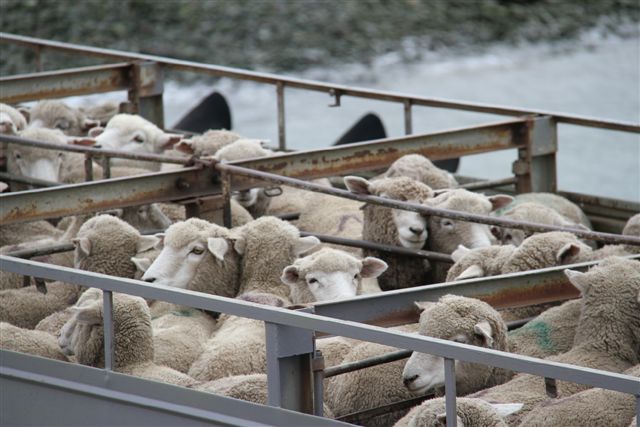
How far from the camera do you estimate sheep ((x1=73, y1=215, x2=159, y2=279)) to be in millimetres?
6715

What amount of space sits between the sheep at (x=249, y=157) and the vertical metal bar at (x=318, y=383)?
3798 millimetres

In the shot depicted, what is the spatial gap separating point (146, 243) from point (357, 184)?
1223 mm

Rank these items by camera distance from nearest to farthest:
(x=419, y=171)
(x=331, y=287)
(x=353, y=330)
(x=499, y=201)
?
(x=353, y=330) < (x=331, y=287) < (x=499, y=201) < (x=419, y=171)

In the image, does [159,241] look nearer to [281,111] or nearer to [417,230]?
[417,230]

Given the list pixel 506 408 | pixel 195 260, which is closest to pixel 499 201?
pixel 195 260

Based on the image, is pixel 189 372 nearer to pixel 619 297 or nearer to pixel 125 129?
pixel 619 297

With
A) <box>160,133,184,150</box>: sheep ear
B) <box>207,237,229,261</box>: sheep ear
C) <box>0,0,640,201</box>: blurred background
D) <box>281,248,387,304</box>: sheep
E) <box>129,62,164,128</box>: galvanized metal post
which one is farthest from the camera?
<box>0,0,640,201</box>: blurred background

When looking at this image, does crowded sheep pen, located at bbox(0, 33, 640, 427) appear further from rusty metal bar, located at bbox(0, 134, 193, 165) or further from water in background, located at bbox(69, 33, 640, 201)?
water in background, located at bbox(69, 33, 640, 201)

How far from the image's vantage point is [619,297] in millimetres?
5355

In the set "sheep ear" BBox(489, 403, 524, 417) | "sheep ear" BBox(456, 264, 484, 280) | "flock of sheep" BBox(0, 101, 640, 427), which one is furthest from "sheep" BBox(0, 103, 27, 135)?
"sheep ear" BBox(489, 403, 524, 417)

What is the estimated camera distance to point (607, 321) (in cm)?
532

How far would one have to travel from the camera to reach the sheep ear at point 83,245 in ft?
21.9

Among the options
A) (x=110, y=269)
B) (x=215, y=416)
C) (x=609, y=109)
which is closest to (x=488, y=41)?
(x=609, y=109)

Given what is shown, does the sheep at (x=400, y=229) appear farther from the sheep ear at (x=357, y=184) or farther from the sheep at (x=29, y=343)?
the sheep at (x=29, y=343)
